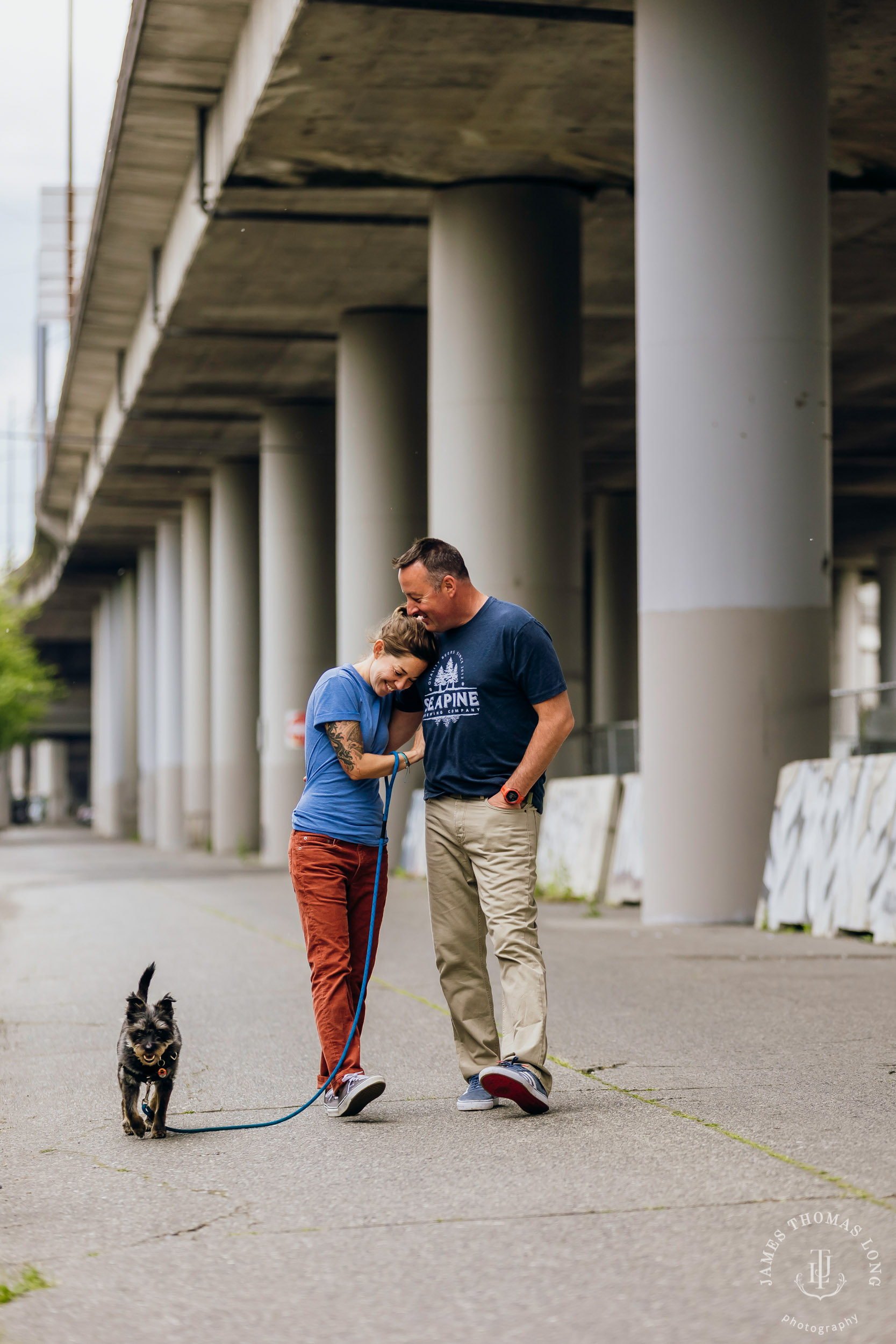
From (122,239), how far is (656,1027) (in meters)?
20.9

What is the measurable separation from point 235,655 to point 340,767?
112ft

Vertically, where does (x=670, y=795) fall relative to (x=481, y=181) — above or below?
below

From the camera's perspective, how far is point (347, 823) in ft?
21.6

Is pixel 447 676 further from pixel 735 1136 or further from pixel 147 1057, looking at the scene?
pixel 735 1136

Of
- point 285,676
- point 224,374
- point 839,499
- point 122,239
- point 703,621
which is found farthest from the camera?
point 839,499

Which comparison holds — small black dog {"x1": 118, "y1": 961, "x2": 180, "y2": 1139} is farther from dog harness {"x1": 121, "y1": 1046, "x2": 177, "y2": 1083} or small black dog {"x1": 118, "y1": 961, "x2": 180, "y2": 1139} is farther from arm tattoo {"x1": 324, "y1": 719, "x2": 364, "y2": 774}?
arm tattoo {"x1": 324, "y1": 719, "x2": 364, "y2": 774}

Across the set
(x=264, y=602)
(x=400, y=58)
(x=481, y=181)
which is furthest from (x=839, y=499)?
(x=400, y=58)

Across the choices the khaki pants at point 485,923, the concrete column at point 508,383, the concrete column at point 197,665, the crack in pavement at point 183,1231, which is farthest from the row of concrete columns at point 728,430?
the concrete column at point 197,665

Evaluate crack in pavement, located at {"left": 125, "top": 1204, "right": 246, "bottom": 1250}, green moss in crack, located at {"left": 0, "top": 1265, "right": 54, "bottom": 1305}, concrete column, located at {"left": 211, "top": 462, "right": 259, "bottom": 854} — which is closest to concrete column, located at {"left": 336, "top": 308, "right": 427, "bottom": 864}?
concrete column, located at {"left": 211, "top": 462, "right": 259, "bottom": 854}

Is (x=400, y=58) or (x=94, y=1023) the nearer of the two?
(x=94, y=1023)

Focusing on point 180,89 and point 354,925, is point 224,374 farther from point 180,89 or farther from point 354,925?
point 354,925

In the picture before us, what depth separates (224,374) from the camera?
3102 centimetres

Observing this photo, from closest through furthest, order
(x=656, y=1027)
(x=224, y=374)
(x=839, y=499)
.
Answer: (x=656, y=1027), (x=224, y=374), (x=839, y=499)

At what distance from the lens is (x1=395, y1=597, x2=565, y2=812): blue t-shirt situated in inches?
250
